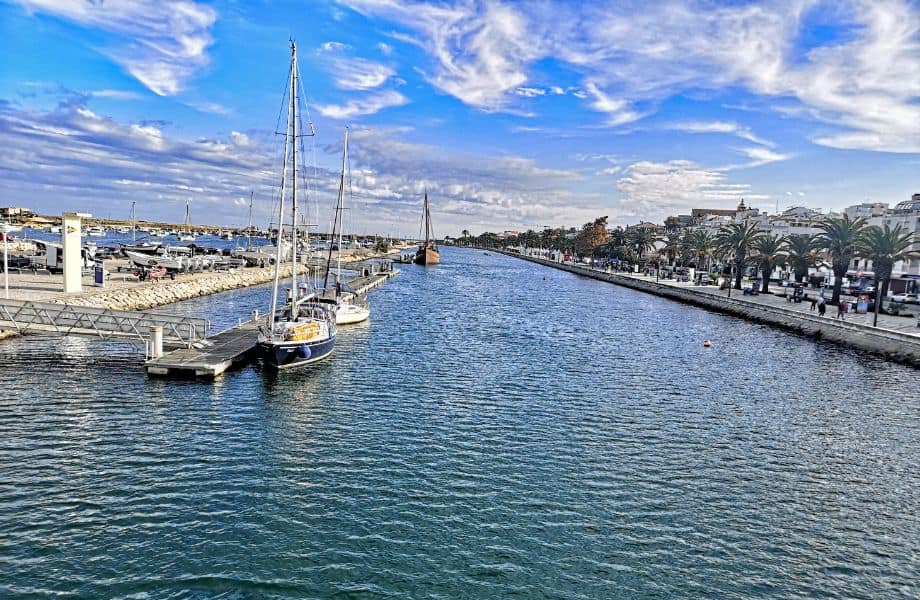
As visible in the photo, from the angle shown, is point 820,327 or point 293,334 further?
point 820,327

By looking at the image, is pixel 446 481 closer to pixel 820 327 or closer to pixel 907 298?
pixel 820 327

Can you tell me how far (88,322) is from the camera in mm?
33562

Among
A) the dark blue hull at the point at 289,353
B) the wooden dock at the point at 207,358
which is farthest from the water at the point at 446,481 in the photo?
the wooden dock at the point at 207,358

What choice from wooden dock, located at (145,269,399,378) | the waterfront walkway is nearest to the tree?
the waterfront walkway

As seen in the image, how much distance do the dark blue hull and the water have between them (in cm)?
96

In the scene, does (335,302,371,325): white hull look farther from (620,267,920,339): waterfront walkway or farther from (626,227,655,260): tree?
(626,227,655,260): tree

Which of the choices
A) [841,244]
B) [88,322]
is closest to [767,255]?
[841,244]

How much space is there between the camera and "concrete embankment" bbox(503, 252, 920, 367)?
43.2 metres

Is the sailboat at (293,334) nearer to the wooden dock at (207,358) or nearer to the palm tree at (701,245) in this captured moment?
the wooden dock at (207,358)

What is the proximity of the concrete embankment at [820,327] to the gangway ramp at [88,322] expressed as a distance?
48.6 m

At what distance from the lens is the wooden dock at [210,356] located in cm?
2912

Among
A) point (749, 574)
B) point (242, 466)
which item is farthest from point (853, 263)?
point (242, 466)

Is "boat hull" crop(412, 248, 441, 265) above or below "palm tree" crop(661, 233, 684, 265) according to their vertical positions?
below

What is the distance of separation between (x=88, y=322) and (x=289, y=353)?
12.4 m
